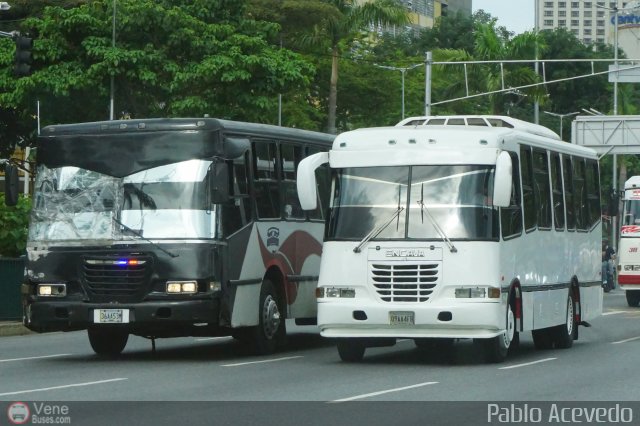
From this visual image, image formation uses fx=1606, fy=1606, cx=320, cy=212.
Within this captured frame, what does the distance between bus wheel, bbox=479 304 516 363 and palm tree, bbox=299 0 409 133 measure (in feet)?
122

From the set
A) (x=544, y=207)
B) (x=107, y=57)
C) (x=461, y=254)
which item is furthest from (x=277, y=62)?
(x=461, y=254)

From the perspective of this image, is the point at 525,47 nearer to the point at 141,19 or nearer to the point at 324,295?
the point at 141,19

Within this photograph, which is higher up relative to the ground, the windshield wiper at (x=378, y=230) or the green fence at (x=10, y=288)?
the windshield wiper at (x=378, y=230)

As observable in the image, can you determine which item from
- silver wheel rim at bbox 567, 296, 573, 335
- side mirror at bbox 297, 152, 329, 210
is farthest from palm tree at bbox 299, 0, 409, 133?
side mirror at bbox 297, 152, 329, 210

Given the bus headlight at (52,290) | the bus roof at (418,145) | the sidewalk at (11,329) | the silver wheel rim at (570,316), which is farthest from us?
the sidewalk at (11,329)

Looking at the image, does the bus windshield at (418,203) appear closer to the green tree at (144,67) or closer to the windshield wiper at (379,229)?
the windshield wiper at (379,229)

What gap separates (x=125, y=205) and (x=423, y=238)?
3707 mm

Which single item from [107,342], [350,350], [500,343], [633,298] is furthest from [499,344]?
[633,298]

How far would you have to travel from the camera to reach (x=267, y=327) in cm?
2106

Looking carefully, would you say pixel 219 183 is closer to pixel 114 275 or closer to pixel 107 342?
pixel 114 275

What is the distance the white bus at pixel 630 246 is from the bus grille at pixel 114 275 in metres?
24.4

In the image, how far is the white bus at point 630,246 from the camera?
1649 inches

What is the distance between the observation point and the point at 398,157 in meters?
19.3
